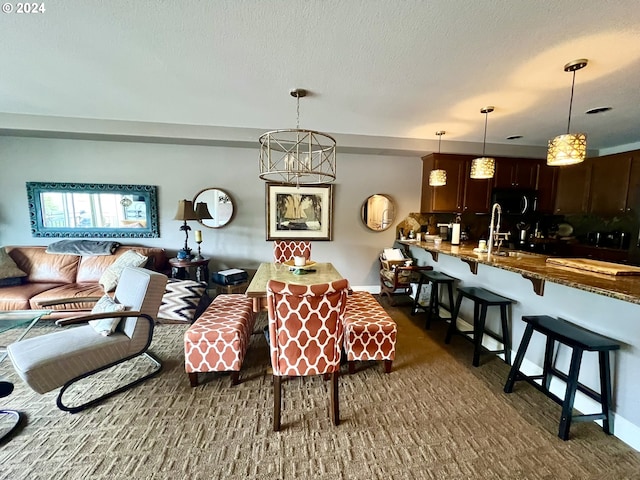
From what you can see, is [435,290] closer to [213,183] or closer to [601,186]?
[601,186]

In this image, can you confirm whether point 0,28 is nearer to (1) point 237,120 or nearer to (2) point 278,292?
(1) point 237,120

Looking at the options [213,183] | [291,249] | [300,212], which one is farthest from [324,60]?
[213,183]

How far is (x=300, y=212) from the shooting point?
14.1 feet

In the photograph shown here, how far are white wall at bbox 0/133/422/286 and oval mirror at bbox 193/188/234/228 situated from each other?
0.09 meters

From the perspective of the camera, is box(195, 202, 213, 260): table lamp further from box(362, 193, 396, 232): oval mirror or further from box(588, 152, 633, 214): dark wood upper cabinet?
box(588, 152, 633, 214): dark wood upper cabinet

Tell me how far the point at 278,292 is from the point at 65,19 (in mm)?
2136

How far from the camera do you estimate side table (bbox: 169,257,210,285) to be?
3588mm

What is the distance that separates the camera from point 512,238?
479 cm

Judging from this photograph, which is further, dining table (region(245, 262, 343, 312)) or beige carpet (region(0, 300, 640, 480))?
dining table (region(245, 262, 343, 312))

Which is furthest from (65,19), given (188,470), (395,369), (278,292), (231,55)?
(395,369)

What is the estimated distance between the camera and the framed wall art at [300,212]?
4.23m

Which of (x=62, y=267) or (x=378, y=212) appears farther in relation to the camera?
(x=378, y=212)

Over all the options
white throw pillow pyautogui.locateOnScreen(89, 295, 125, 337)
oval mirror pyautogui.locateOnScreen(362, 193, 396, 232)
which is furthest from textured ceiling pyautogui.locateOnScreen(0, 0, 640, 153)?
white throw pillow pyautogui.locateOnScreen(89, 295, 125, 337)

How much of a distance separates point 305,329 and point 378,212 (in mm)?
3209
